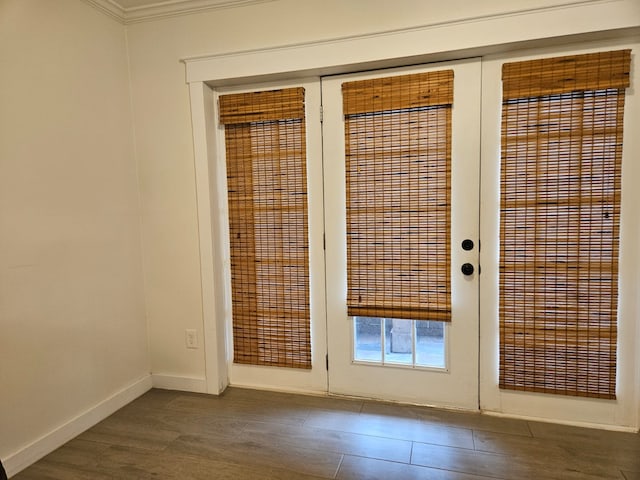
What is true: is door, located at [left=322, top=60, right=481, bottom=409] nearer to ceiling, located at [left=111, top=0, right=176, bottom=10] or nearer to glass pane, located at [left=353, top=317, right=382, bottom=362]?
glass pane, located at [left=353, top=317, right=382, bottom=362]

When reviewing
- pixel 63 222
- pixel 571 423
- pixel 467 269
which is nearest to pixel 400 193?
pixel 467 269

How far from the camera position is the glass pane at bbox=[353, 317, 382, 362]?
2.30 metres

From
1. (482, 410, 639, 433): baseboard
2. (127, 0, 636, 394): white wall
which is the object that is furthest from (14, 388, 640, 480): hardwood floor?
(127, 0, 636, 394): white wall

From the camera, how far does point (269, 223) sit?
7.84 ft

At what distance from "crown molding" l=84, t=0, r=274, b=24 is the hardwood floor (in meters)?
2.51

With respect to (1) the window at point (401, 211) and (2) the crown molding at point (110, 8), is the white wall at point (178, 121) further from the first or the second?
(1) the window at point (401, 211)

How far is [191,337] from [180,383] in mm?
345

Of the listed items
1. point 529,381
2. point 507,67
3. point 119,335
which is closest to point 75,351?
point 119,335

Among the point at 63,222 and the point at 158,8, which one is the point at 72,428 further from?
the point at 158,8

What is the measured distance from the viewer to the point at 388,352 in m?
2.29

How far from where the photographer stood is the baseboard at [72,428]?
1731 mm

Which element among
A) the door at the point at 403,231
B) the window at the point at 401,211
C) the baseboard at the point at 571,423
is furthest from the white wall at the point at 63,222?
the baseboard at the point at 571,423

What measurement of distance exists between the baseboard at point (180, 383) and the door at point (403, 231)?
3.16 ft

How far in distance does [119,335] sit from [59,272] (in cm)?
60
